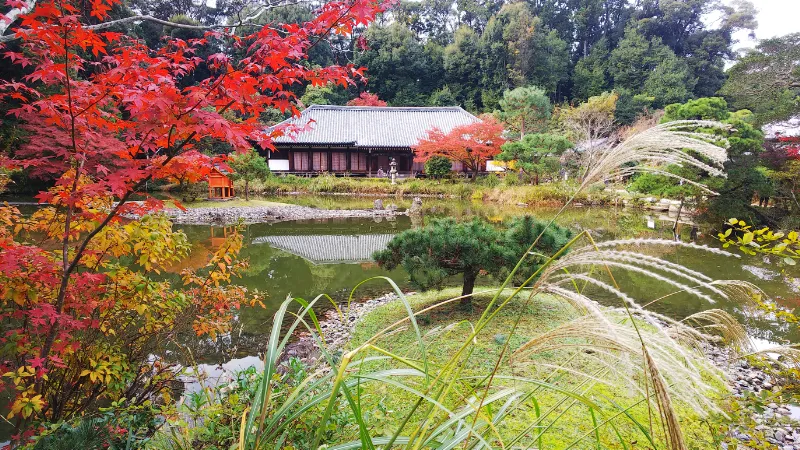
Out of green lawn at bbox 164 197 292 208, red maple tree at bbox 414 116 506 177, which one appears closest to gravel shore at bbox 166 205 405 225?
green lawn at bbox 164 197 292 208

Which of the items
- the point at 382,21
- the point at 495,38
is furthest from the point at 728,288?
the point at 382,21

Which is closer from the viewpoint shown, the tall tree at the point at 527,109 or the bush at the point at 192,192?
the bush at the point at 192,192

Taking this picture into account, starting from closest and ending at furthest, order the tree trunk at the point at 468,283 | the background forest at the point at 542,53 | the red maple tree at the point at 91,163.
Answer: the red maple tree at the point at 91,163
the tree trunk at the point at 468,283
the background forest at the point at 542,53

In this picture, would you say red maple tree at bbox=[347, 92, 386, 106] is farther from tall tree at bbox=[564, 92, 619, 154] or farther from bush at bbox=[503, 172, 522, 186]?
bush at bbox=[503, 172, 522, 186]

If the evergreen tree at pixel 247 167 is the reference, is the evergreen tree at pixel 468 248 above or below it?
below

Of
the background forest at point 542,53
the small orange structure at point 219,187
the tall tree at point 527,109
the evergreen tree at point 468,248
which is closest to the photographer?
the evergreen tree at point 468,248

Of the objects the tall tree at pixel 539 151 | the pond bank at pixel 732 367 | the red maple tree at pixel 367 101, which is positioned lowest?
the pond bank at pixel 732 367

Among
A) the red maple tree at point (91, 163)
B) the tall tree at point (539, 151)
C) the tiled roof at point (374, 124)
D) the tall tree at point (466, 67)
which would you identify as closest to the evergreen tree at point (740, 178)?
the tall tree at point (539, 151)

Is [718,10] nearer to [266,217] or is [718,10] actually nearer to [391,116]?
[391,116]

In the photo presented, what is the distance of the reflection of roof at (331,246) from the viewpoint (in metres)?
8.05

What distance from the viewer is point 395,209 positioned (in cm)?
1423

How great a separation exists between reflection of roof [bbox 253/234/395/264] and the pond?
0.06 ft

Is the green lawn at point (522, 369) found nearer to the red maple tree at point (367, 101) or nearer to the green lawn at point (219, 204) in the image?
the green lawn at point (219, 204)

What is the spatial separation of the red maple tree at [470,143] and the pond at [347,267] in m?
6.16
